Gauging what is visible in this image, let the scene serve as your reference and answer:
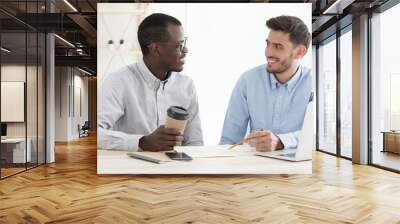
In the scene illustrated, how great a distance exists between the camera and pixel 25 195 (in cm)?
505

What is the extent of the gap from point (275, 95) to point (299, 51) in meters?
0.81

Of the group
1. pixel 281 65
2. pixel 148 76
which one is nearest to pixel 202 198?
pixel 148 76

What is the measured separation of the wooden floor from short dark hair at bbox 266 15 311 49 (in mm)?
2219

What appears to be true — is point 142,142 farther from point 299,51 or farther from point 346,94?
point 346,94

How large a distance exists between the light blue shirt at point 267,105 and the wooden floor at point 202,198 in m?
0.75

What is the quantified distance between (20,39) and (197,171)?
12.3 ft

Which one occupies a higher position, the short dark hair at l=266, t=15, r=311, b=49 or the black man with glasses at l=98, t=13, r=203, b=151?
the short dark hair at l=266, t=15, r=311, b=49

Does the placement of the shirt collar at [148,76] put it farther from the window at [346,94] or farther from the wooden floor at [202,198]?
the window at [346,94]

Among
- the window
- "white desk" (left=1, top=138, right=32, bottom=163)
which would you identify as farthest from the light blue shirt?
"white desk" (left=1, top=138, right=32, bottom=163)

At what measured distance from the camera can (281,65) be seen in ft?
21.0

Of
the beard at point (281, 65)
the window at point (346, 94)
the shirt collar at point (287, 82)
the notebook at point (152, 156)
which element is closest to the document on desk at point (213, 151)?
the notebook at point (152, 156)

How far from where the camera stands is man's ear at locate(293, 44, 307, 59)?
642 centimetres

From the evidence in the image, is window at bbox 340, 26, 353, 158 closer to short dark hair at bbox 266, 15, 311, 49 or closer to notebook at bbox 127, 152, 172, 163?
short dark hair at bbox 266, 15, 311, 49

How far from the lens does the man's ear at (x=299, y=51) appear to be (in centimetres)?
642
